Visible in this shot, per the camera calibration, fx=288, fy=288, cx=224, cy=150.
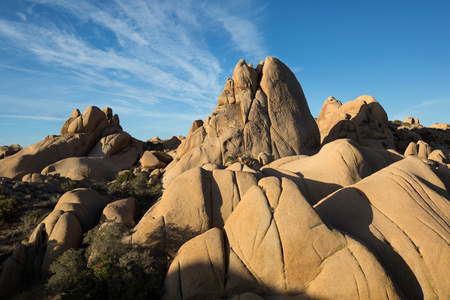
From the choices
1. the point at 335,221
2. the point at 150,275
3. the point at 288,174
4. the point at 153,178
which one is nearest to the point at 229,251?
the point at 150,275

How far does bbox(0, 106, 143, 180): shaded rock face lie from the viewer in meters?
32.0

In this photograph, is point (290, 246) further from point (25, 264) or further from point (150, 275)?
point (25, 264)

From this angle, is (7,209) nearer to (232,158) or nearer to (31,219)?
(31,219)

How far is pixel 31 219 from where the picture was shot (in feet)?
55.0

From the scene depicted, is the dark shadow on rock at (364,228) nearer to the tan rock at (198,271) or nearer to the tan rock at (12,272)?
the tan rock at (198,271)

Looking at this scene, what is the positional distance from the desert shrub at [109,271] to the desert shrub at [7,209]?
7.55 metres

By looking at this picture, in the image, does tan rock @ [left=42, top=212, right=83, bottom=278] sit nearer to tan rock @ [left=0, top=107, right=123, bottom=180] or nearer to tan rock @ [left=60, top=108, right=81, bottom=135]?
tan rock @ [left=0, top=107, right=123, bottom=180]

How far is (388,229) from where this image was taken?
1023cm

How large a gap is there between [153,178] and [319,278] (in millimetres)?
19973

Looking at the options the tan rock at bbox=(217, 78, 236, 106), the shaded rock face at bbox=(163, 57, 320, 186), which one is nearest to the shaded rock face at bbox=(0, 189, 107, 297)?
the shaded rock face at bbox=(163, 57, 320, 186)

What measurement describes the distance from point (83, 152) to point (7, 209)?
2245 centimetres

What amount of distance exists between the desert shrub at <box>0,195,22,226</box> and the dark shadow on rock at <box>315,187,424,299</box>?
18017 millimetres

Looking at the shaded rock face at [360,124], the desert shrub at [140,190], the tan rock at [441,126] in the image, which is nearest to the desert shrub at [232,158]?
the desert shrub at [140,190]

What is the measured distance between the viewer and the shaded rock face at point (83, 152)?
3197 centimetres
